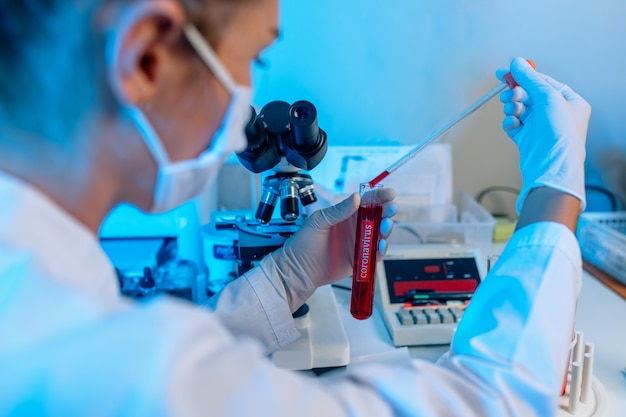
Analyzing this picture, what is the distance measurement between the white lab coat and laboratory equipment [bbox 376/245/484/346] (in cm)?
37

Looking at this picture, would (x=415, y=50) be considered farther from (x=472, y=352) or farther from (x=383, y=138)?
(x=472, y=352)

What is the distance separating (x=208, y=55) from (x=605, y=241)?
1.35 m

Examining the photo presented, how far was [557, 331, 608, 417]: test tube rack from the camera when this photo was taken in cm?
88

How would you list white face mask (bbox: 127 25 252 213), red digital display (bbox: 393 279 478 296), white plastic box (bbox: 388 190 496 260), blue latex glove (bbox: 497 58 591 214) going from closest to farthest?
white face mask (bbox: 127 25 252 213) → blue latex glove (bbox: 497 58 591 214) → red digital display (bbox: 393 279 478 296) → white plastic box (bbox: 388 190 496 260)

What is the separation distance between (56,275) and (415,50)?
1.30 meters

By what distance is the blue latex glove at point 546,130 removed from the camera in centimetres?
81

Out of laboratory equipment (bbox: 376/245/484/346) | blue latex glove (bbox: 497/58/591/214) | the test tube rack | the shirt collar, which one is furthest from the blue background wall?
the shirt collar

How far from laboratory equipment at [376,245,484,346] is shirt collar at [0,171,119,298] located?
0.72 metres

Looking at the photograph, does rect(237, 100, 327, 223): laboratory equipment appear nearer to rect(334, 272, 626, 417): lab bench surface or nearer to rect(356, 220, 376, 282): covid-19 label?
rect(356, 220, 376, 282): covid-19 label

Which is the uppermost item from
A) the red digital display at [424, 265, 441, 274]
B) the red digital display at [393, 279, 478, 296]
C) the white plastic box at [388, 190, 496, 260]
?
the white plastic box at [388, 190, 496, 260]

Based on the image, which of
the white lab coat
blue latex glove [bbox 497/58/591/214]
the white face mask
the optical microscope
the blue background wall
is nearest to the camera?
the white lab coat

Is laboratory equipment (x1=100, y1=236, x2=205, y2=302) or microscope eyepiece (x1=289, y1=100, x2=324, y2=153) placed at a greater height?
microscope eyepiece (x1=289, y1=100, x2=324, y2=153)

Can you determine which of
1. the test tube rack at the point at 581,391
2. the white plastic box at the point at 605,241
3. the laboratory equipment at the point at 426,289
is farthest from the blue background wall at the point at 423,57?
the test tube rack at the point at 581,391

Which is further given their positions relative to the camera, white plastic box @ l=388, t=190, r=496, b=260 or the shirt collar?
white plastic box @ l=388, t=190, r=496, b=260
